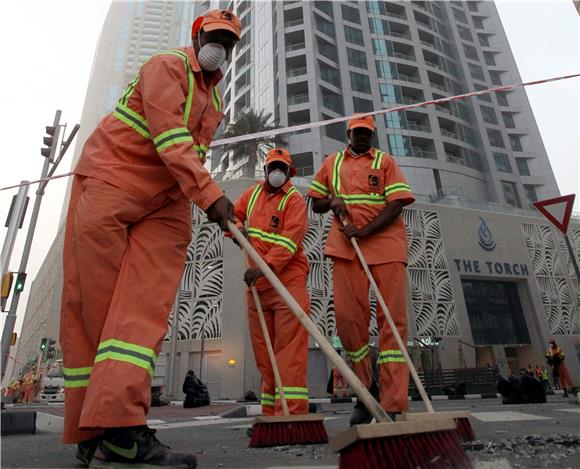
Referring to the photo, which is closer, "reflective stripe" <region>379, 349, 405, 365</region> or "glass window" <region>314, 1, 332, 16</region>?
"reflective stripe" <region>379, 349, 405, 365</region>

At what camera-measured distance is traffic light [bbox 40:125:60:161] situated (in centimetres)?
1027

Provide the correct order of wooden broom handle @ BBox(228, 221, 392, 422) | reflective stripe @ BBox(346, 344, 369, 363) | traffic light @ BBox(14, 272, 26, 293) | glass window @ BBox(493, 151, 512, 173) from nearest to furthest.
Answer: wooden broom handle @ BBox(228, 221, 392, 422) → reflective stripe @ BBox(346, 344, 369, 363) → traffic light @ BBox(14, 272, 26, 293) → glass window @ BBox(493, 151, 512, 173)

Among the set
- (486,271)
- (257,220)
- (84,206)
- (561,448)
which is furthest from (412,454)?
(486,271)

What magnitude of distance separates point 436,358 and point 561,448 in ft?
80.4

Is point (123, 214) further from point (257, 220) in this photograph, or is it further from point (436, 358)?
point (436, 358)

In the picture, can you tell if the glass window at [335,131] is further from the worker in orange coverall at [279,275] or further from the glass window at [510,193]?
the worker in orange coverall at [279,275]

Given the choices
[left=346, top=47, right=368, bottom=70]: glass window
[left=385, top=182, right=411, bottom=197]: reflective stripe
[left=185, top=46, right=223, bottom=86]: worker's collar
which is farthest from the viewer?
[left=346, top=47, right=368, bottom=70]: glass window

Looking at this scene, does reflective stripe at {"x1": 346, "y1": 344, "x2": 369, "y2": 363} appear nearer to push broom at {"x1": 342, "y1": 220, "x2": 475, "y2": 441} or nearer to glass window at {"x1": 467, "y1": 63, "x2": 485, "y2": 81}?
push broom at {"x1": 342, "y1": 220, "x2": 475, "y2": 441}

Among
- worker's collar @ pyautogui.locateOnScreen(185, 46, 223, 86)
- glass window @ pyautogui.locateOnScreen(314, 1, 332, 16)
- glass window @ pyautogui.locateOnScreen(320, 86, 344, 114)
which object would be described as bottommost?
worker's collar @ pyautogui.locateOnScreen(185, 46, 223, 86)

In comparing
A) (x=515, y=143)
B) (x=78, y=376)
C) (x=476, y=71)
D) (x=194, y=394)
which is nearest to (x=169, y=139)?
(x=78, y=376)

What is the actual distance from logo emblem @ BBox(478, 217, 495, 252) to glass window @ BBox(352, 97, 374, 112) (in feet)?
46.6

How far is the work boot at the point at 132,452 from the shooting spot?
60.8 inches

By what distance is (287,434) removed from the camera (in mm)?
2424

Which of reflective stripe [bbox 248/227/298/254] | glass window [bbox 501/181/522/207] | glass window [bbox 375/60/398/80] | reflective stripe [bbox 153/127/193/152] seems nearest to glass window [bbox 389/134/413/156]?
glass window [bbox 375/60/398/80]
